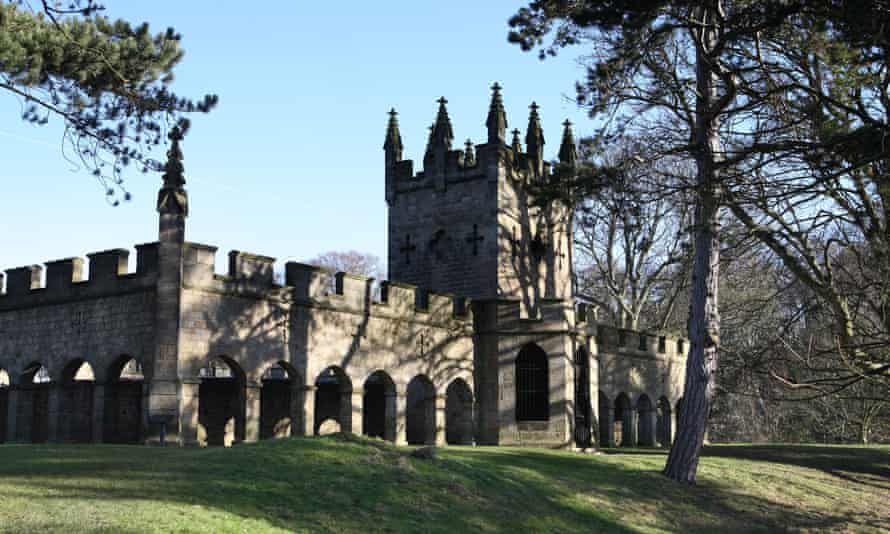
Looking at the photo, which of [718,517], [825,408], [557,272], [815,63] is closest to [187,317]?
[718,517]

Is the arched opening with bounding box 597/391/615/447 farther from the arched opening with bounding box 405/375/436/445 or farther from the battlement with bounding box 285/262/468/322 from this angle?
the battlement with bounding box 285/262/468/322

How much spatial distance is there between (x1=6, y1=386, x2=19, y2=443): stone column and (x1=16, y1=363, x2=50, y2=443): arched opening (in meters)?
0.06

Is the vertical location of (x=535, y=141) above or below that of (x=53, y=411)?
above

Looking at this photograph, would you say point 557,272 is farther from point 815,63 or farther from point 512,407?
point 815,63

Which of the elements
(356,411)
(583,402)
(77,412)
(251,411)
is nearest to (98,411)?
(77,412)

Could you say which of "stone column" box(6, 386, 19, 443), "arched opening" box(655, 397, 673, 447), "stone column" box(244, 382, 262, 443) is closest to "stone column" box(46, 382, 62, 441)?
"stone column" box(6, 386, 19, 443)

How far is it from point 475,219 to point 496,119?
321 centimetres

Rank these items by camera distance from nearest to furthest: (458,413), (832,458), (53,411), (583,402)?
(53,411) < (832,458) < (458,413) < (583,402)

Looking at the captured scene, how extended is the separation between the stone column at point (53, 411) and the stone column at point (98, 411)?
5.27 feet

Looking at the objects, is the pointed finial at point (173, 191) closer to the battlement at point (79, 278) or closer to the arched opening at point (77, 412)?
the battlement at point (79, 278)

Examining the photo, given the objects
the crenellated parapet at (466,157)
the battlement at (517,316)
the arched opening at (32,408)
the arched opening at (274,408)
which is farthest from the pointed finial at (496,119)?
the arched opening at (32,408)

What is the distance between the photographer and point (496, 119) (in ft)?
101

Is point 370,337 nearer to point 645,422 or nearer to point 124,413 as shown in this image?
point 124,413

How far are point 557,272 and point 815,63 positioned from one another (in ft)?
58.5
